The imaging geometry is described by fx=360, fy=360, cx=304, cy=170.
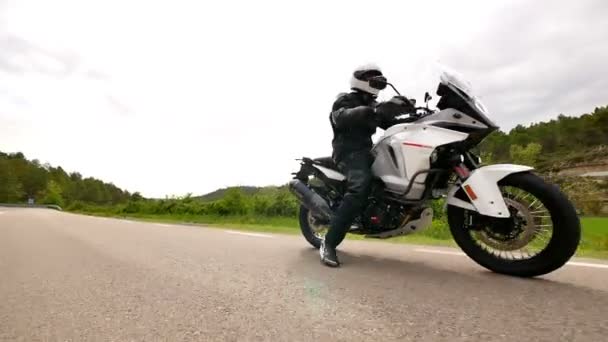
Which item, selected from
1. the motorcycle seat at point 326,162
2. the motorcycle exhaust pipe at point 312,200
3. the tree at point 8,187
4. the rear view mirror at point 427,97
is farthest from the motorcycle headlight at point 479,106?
the tree at point 8,187

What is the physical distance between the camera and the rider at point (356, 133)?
2.96m

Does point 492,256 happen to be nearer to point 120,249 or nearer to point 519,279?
point 519,279

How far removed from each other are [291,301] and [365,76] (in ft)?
7.13

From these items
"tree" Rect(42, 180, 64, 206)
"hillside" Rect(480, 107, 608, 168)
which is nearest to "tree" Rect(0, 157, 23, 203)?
"tree" Rect(42, 180, 64, 206)

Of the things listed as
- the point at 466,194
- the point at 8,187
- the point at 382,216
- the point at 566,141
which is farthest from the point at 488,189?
the point at 8,187

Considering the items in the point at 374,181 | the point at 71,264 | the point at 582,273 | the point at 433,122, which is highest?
the point at 433,122

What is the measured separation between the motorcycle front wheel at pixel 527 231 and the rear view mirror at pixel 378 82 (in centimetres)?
118

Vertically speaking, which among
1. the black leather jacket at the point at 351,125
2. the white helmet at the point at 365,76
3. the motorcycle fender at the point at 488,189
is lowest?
the motorcycle fender at the point at 488,189

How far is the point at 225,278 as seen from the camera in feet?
7.79

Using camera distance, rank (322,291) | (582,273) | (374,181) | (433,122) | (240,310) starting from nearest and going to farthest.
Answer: (240,310)
(322,291)
(582,273)
(433,122)
(374,181)

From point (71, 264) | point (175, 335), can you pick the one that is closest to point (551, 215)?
point (175, 335)

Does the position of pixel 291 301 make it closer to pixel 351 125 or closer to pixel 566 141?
pixel 351 125

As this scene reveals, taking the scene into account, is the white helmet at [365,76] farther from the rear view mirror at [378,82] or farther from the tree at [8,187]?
the tree at [8,187]

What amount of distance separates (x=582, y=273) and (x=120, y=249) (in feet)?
13.7
